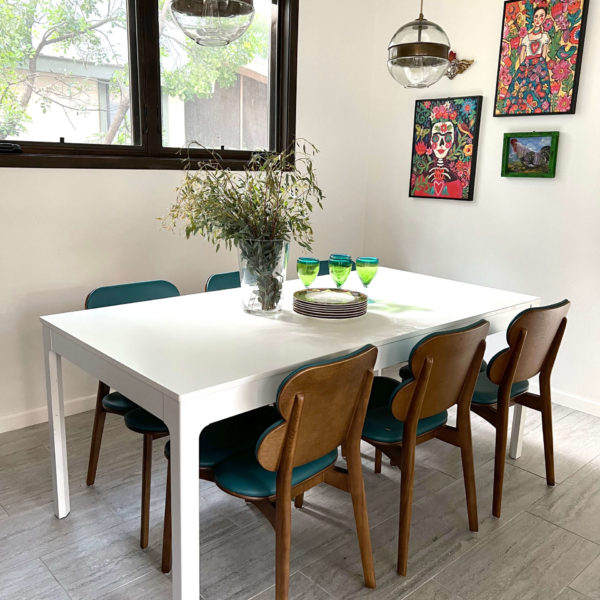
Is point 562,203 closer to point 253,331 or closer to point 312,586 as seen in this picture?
point 253,331

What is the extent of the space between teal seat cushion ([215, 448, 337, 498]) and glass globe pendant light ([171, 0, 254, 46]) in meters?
1.31

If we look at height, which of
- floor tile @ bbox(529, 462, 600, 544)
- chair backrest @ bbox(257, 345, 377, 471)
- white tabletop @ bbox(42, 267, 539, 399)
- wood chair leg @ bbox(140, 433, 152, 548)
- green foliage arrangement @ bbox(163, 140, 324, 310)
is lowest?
floor tile @ bbox(529, 462, 600, 544)

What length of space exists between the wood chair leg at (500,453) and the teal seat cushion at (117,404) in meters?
1.36

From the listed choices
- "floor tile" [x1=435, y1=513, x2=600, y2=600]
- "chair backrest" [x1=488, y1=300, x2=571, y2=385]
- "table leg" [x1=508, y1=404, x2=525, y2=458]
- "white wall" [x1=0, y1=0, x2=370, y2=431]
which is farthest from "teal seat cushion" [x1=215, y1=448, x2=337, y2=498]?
"white wall" [x1=0, y1=0, x2=370, y2=431]

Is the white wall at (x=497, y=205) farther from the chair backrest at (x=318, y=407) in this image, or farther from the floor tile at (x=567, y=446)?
the chair backrest at (x=318, y=407)

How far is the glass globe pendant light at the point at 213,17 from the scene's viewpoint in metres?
1.76

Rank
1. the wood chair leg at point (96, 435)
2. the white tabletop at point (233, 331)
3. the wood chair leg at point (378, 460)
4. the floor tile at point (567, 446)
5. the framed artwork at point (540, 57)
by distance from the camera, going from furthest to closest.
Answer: the framed artwork at point (540, 57) < the floor tile at point (567, 446) < the wood chair leg at point (378, 460) < the wood chair leg at point (96, 435) < the white tabletop at point (233, 331)

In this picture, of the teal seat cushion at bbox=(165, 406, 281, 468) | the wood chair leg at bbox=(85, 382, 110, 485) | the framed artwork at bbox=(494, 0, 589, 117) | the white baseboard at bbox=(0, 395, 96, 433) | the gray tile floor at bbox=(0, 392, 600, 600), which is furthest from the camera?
the framed artwork at bbox=(494, 0, 589, 117)

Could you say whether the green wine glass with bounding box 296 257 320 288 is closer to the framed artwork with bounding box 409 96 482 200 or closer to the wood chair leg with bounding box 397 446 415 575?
the wood chair leg with bounding box 397 446 415 575

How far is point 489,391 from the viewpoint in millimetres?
2305

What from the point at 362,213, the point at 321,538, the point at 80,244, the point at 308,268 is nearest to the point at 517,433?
the point at 321,538

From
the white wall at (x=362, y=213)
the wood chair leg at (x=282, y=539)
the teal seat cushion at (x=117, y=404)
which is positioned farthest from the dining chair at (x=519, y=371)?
the teal seat cushion at (x=117, y=404)

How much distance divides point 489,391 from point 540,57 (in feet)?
6.40

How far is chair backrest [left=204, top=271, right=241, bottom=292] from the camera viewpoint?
268 cm
